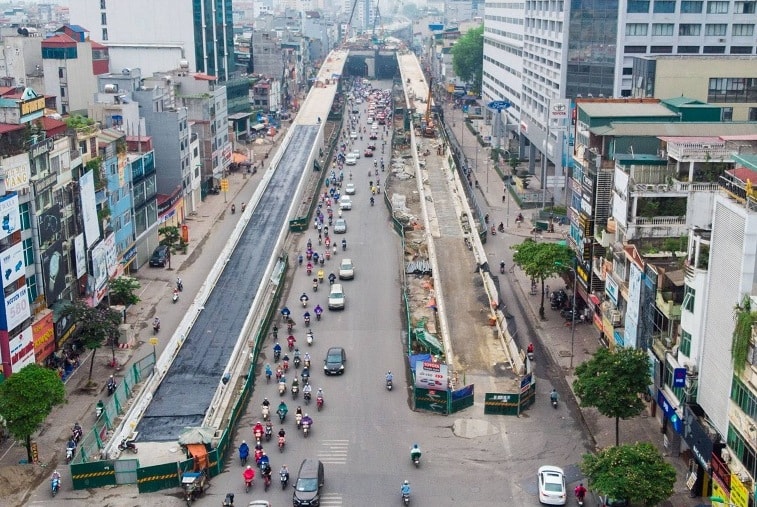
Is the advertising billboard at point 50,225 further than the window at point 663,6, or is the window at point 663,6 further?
the window at point 663,6

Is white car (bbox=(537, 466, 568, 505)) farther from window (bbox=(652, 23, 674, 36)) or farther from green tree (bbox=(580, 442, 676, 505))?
window (bbox=(652, 23, 674, 36))

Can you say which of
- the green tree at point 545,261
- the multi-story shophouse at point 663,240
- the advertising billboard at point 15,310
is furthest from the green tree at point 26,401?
the green tree at point 545,261

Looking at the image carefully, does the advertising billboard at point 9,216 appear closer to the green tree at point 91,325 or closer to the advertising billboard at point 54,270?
the advertising billboard at point 54,270

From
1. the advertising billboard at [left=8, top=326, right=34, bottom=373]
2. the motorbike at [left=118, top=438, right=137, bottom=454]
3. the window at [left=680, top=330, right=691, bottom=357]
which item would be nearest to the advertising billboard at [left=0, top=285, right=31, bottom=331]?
the advertising billboard at [left=8, top=326, right=34, bottom=373]

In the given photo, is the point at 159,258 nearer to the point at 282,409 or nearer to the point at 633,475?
the point at 282,409

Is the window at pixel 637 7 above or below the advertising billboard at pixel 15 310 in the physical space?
above

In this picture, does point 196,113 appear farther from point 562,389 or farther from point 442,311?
point 562,389

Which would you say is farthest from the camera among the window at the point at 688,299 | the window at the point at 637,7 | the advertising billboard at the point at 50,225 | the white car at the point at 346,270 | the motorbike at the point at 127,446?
the window at the point at 637,7

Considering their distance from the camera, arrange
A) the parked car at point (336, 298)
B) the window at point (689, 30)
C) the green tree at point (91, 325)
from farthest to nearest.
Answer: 1. the window at point (689, 30)
2. the parked car at point (336, 298)
3. the green tree at point (91, 325)
